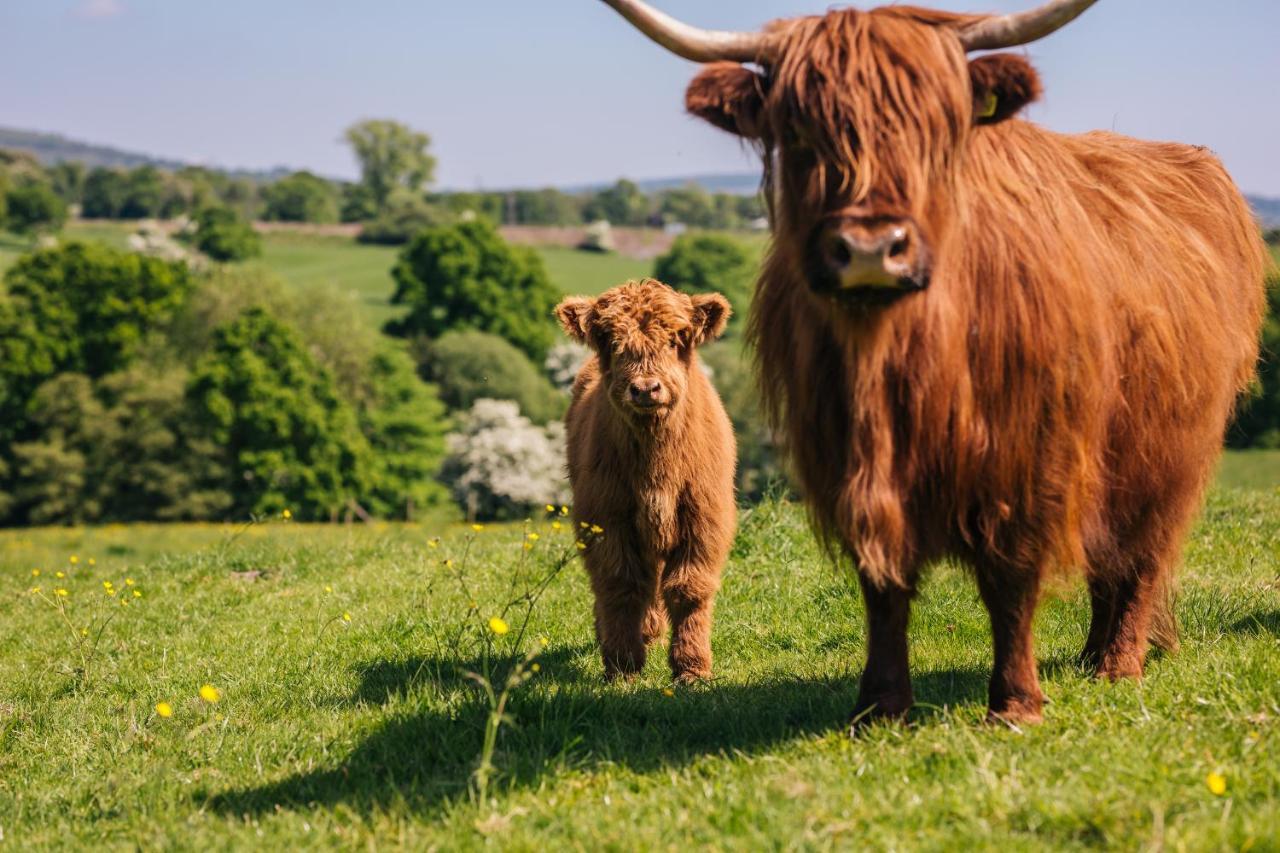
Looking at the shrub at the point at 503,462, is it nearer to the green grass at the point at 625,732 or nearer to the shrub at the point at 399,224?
the green grass at the point at 625,732

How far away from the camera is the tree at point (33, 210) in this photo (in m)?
95.2

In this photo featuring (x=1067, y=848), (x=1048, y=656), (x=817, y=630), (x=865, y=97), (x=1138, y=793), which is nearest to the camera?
(x=1067, y=848)

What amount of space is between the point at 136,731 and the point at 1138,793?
14.7 ft

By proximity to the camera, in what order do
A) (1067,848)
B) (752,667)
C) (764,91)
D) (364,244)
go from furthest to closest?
(364,244)
(752,667)
(764,91)
(1067,848)

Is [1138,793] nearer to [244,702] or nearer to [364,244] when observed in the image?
[244,702]

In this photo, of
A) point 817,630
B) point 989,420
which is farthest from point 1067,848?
point 817,630

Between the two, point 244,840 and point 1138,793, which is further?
point 244,840

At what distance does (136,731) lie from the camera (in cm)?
574

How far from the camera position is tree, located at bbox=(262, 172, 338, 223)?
115m

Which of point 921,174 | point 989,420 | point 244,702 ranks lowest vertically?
point 244,702

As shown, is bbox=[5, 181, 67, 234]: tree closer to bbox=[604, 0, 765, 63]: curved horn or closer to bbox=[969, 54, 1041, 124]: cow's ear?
bbox=[604, 0, 765, 63]: curved horn

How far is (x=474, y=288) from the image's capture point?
208 feet

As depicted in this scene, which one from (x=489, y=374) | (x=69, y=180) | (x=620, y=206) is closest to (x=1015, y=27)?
(x=489, y=374)

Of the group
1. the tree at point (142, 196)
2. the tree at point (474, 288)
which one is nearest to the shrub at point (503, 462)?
the tree at point (474, 288)
